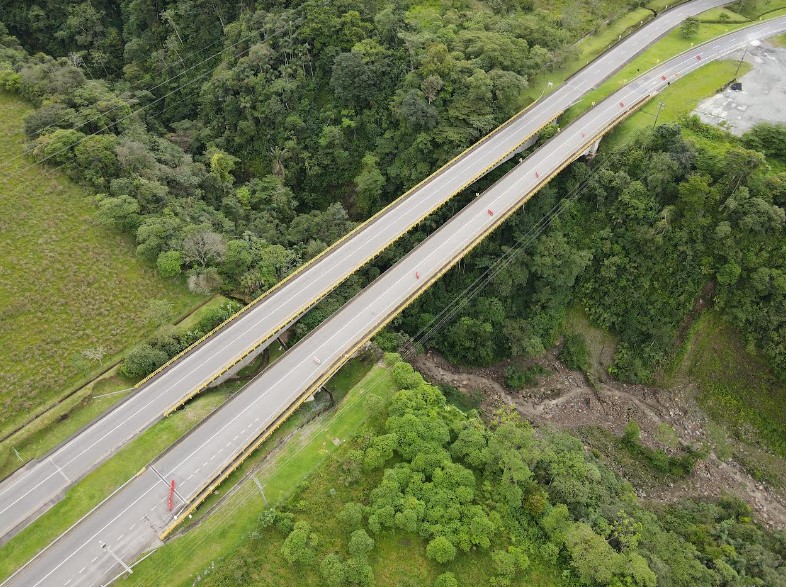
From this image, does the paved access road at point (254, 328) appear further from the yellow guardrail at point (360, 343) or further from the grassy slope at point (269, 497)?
the grassy slope at point (269, 497)

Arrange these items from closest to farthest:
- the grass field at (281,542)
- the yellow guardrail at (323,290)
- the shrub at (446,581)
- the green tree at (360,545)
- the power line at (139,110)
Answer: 1. the shrub at (446,581)
2. the green tree at (360,545)
3. the grass field at (281,542)
4. the yellow guardrail at (323,290)
5. the power line at (139,110)

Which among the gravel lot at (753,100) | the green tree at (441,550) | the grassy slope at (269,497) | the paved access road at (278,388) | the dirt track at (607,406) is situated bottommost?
the dirt track at (607,406)

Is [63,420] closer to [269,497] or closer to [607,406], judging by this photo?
[269,497]

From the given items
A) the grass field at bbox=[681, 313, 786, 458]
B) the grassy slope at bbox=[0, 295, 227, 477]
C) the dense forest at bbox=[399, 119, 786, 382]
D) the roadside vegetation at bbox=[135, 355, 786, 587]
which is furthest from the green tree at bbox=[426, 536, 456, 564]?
the grass field at bbox=[681, 313, 786, 458]

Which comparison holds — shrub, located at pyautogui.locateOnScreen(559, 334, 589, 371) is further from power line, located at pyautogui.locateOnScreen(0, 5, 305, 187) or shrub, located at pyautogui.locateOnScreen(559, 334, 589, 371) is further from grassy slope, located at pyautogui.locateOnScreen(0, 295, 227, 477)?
power line, located at pyautogui.locateOnScreen(0, 5, 305, 187)

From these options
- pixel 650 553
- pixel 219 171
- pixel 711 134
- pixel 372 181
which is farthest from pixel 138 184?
pixel 711 134

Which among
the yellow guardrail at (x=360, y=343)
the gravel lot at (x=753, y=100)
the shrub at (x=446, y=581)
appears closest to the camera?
the shrub at (x=446, y=581)

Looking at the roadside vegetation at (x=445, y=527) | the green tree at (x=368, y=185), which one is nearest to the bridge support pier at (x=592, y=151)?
the green tree at (x=368, y=185)
